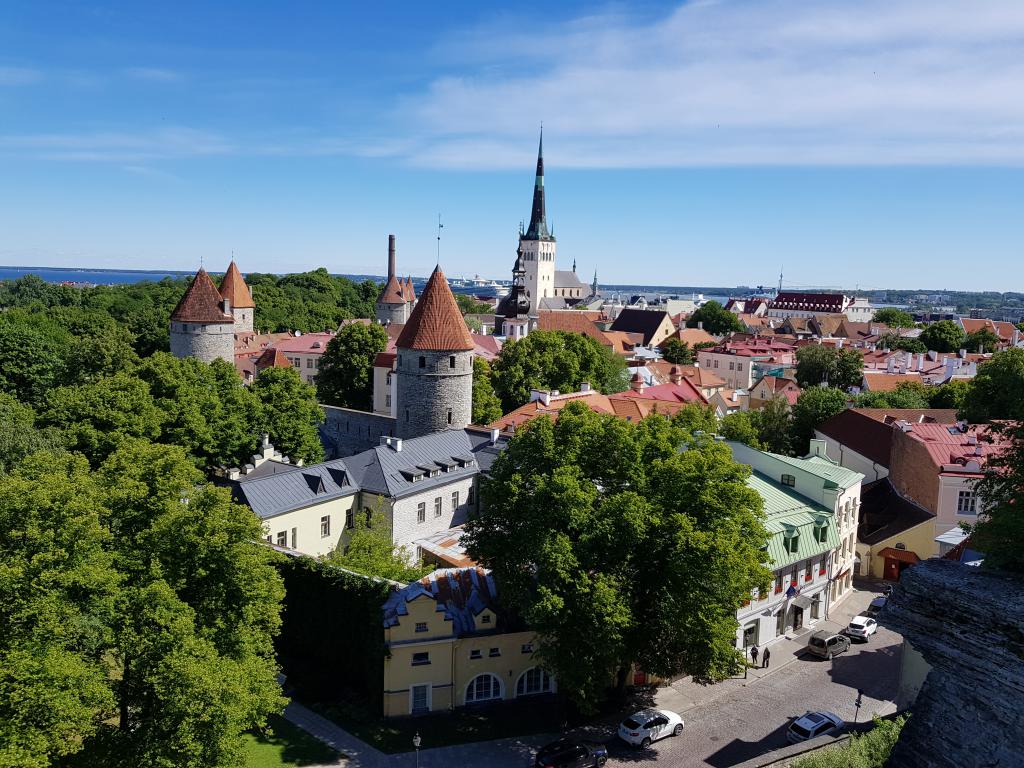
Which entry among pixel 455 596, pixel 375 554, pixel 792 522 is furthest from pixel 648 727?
pixel 792 522

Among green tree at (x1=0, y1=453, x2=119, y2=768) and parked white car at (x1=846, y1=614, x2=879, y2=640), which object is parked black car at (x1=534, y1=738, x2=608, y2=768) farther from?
parked white car at (x1=846, y1=614, x2=879, y2=640)

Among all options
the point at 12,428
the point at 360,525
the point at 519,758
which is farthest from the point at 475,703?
the point at 12,428

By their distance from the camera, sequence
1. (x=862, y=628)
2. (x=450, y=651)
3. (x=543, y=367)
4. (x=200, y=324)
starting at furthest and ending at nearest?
(x=200, y=324), (x=543, y=367), (x=862, y=628), (x=450, y=651)

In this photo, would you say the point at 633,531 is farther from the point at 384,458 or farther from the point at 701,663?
the point at 384,458

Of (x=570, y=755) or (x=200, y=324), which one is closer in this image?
(x=570, y=755)

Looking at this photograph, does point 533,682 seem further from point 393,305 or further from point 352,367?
point 393,305

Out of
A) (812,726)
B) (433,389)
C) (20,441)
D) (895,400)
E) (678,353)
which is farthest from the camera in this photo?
(678,353)

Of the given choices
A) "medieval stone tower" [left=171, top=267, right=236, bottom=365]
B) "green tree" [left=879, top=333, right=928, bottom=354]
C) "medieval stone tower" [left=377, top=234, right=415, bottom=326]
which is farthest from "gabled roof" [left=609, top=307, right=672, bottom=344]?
"medieval stone tower" [left=171, top=267, right=236, bottom=365]
